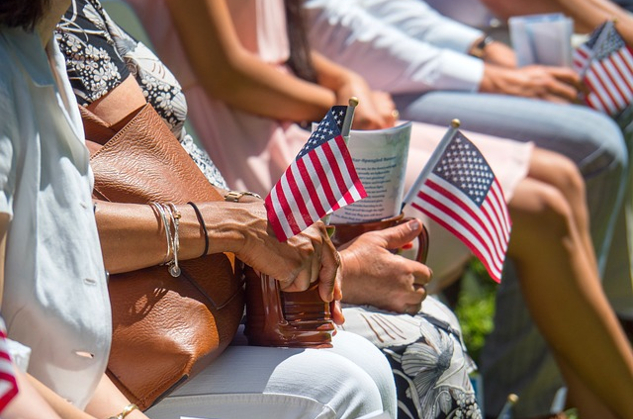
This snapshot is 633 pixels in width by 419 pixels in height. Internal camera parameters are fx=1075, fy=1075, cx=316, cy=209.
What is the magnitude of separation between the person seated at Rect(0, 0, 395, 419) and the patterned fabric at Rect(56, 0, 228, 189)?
11.1 inches

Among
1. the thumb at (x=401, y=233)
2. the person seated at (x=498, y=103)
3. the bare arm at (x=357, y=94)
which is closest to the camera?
the thumb at (x=401, y=233)

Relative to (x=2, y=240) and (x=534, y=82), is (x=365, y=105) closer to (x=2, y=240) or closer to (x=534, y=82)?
(x=534, y=82)

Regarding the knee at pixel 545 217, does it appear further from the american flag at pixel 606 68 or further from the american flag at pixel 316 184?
the american flag at pixel 316 184

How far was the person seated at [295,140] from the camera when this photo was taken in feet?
8.75

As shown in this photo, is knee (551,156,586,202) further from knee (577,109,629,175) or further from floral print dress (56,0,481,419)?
floral print dress (56,0,481,419)

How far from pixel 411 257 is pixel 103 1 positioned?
96 cm

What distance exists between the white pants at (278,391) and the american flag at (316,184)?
0.72 feet

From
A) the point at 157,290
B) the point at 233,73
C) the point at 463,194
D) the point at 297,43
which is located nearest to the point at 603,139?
the point at 297,43

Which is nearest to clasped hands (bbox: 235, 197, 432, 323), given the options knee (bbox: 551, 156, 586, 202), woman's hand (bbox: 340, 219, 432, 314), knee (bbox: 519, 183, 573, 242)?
woman's hand (bbox: 340, 219, 432, 314)

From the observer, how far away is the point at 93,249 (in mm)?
1460

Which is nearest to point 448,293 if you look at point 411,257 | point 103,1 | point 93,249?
point 411,257

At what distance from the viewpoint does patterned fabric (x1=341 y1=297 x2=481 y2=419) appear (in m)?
1.99

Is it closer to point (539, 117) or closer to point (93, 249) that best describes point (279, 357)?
point (93, 249)

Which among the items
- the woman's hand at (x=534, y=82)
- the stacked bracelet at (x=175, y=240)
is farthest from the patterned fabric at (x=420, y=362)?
the woman's hand at (x=534, y=82)
